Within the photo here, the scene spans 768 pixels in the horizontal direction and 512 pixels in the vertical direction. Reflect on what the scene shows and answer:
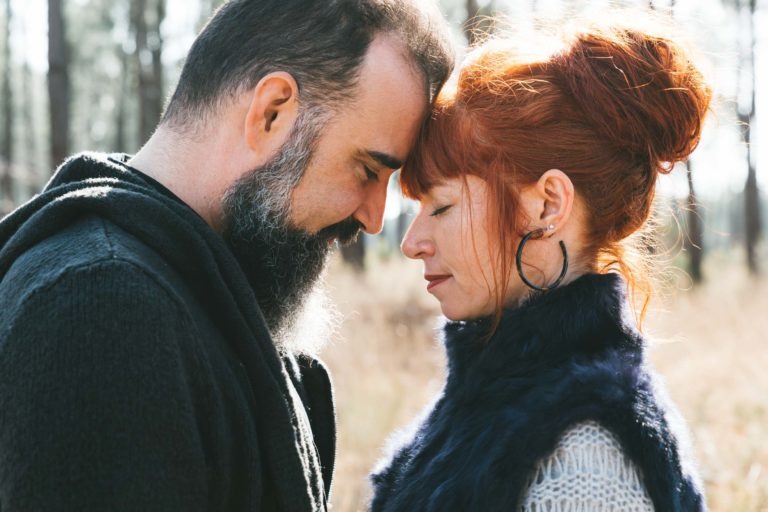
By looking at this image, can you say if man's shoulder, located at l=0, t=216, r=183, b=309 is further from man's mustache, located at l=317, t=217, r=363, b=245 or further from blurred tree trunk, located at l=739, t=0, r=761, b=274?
blurred tree trunk, located at l=739, t=0, r=761, b=274

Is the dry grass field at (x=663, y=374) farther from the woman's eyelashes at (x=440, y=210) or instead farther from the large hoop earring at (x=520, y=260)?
the woman's eyelashes at (x=440, y=210)

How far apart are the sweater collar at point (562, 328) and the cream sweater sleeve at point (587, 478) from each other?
0.25 meters

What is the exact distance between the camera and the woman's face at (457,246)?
6.88 ft

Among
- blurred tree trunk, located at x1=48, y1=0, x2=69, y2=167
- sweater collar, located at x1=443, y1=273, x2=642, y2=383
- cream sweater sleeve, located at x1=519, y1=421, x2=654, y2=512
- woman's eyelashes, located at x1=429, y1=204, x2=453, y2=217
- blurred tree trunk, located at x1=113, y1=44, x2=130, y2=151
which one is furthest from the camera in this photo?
blurred tree trunk, located at x1=113, y1=44, x2=130, y2=151

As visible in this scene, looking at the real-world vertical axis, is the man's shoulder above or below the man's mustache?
below

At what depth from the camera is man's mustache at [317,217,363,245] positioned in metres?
2.39

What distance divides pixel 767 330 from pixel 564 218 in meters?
9.00

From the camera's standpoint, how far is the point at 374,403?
6223 mm

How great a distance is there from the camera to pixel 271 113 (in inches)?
83.4

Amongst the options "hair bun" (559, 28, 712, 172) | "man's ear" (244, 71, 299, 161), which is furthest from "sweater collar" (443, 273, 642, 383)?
"man's ear" (244, 71, 299, 161)

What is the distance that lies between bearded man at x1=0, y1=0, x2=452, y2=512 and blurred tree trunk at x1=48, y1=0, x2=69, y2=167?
817 centimetres

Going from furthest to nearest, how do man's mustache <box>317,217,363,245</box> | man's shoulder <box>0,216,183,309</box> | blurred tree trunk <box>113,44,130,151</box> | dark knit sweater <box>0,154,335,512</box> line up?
blurred tree trunk <box>113,44,130,151</box> → man's mustache <box>317,217,363,245</box> → man's shoulder <box>0,216,183,309</box> → dark knit sweater <box>0,154,335,512</box>

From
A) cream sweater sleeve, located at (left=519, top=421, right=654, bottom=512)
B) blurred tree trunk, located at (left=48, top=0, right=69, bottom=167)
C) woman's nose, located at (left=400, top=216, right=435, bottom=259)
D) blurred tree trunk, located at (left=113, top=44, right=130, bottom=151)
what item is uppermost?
blurred tree trunk, located at (left=113, top=44, right=130, bottom=151)

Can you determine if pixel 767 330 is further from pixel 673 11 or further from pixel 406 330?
pixel 673 11
